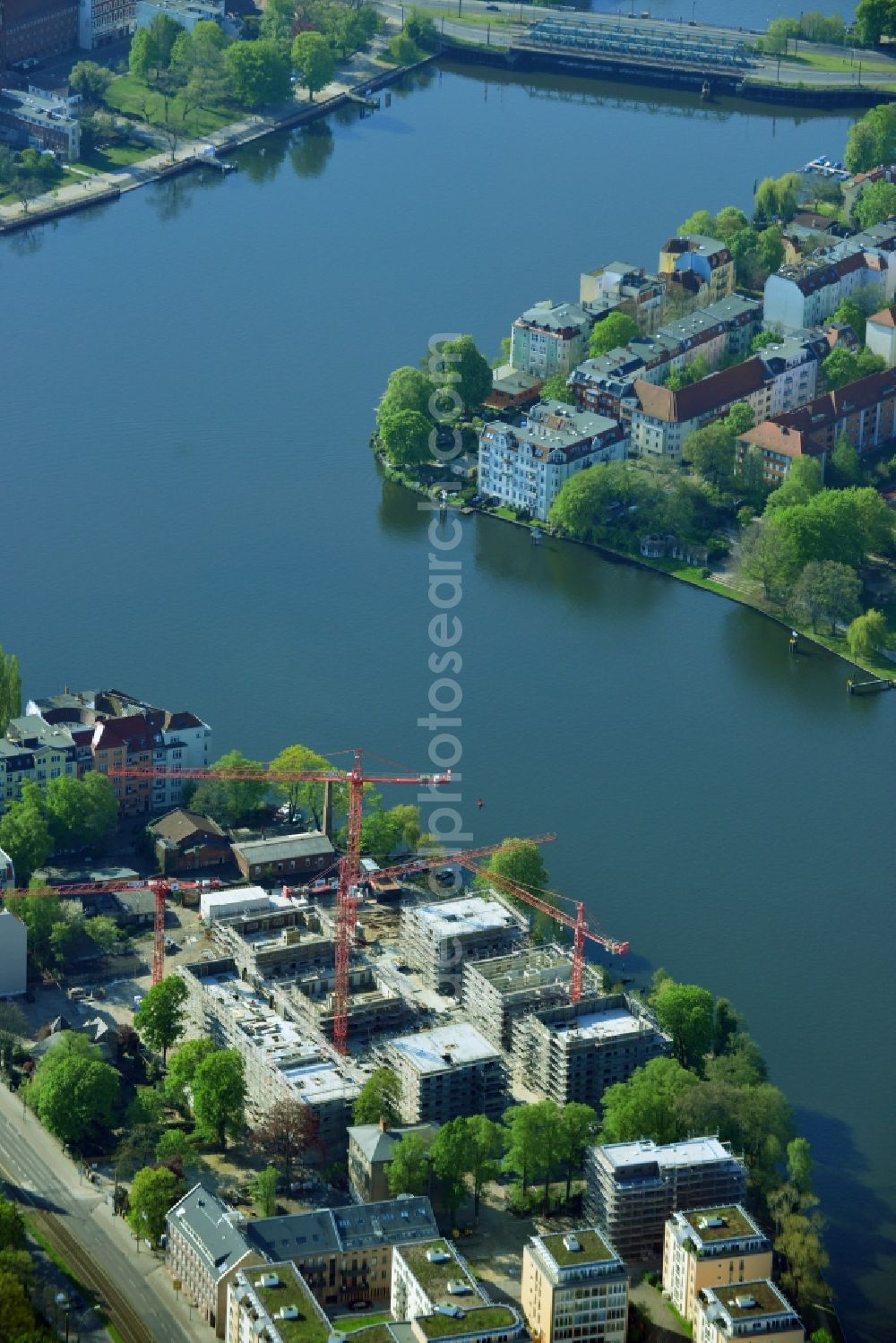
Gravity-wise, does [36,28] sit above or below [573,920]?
above

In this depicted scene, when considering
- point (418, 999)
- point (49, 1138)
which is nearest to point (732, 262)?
point (418, 999)

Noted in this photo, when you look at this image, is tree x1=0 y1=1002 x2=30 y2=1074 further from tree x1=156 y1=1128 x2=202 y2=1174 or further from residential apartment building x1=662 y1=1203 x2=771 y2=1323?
residential apartment building x1=662 y1=1203 x2=771 y2=1323

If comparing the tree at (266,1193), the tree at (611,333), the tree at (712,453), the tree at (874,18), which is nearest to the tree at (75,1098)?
the tree at (266,1193)

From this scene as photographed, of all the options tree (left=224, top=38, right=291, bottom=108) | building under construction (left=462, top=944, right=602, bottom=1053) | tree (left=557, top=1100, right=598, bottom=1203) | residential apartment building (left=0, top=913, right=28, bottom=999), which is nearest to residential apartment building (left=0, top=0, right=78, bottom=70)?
tree (left=224, top=38, right=291, bottom=108)

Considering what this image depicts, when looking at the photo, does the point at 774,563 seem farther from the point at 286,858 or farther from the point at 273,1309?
Answer: the point at 273,1309

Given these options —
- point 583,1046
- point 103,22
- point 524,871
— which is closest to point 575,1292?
point 583,1046

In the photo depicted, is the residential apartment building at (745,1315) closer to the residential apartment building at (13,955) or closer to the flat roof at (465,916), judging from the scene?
the flat roof at (465,916)
